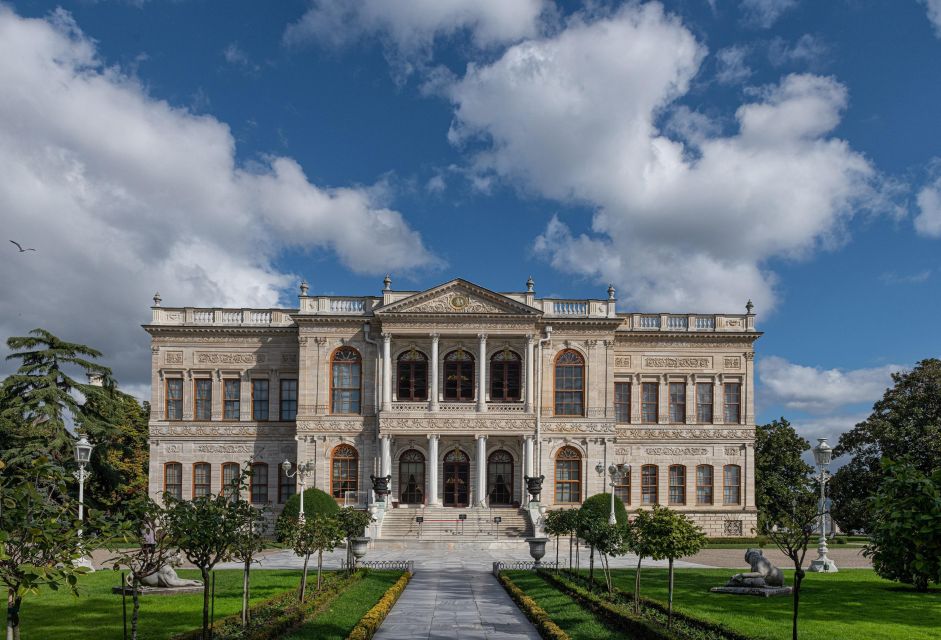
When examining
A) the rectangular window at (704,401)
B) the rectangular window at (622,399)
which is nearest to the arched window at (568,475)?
the rectangular window at (622,399)

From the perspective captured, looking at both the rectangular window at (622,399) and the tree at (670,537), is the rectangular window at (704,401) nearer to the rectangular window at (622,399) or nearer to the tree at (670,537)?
the rectangular window at (622,399)

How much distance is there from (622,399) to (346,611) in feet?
91.9

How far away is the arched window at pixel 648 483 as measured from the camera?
1646 inches

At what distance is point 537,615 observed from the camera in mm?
15461

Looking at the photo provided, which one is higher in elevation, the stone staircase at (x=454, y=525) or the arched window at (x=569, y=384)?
the arched window at (x=569, y=384)

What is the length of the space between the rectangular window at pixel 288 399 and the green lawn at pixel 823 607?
21.0 meters

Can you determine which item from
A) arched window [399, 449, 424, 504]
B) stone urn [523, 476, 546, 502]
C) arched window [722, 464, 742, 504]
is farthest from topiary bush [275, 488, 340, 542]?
arched window [722, 464, 742, 504]

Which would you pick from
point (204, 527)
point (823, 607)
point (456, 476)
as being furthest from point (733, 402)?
point (204, 527)

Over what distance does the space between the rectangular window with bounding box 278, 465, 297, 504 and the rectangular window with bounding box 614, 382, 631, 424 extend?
17.1 metres

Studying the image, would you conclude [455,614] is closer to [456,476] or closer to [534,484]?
[534,484]

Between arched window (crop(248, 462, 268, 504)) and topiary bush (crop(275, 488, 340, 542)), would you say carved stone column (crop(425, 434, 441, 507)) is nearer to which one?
topiary bush (crop(275, 488, 340, 542))

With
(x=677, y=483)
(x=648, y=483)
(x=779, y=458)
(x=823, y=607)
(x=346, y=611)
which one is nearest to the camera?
(x=346, y=611)

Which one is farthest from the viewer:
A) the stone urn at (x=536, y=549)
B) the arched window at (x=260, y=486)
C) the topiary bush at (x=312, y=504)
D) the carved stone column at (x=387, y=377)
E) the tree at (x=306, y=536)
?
the arched window at (x=260, y=486)

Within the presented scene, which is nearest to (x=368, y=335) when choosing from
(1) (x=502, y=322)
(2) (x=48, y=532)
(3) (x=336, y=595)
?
(1) (x=502, y=322)
